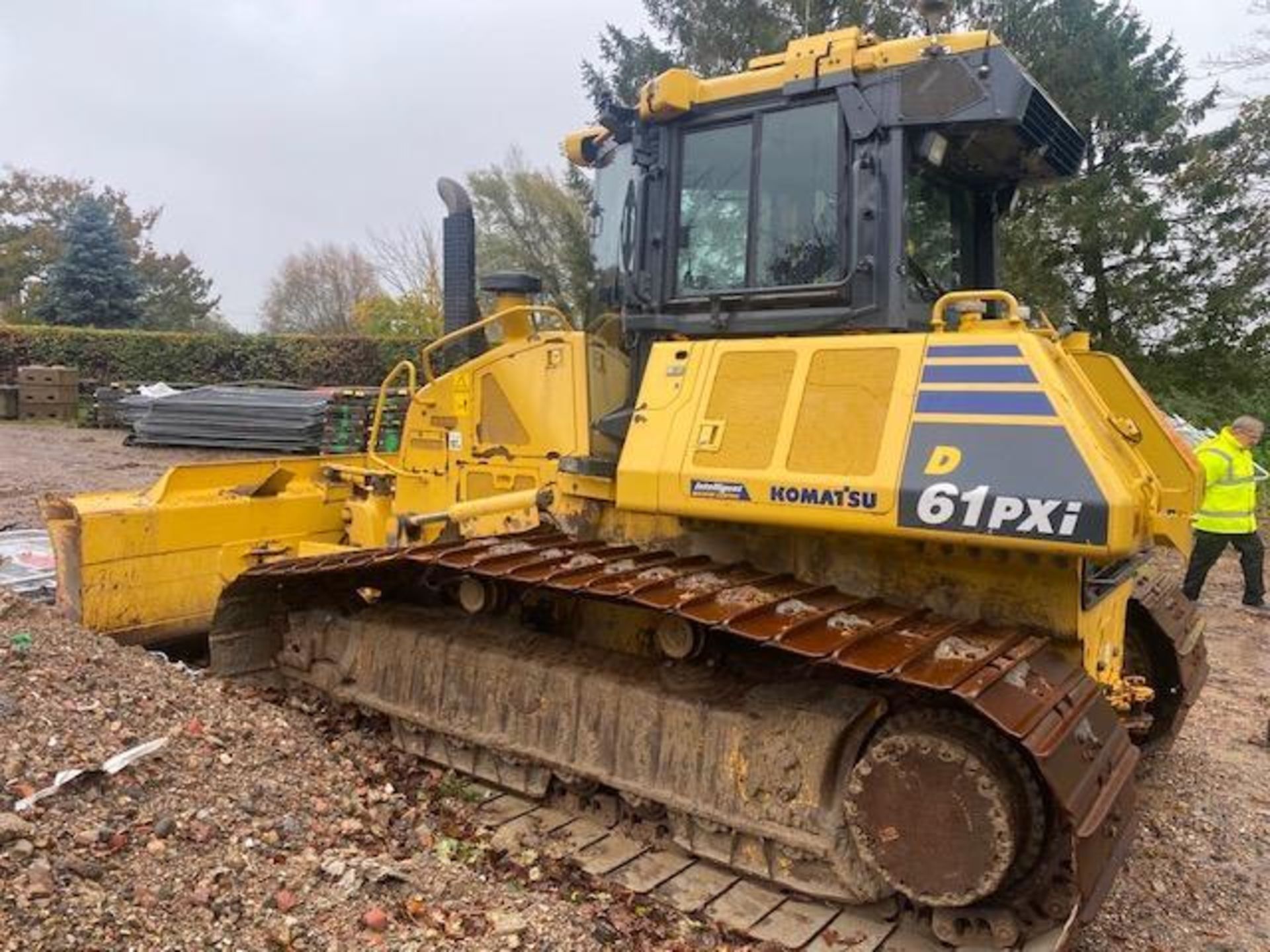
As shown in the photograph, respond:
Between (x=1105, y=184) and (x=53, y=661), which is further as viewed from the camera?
(x=1105, y=184)

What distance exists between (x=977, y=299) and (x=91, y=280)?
92.7ft

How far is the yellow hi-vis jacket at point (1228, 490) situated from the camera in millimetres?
8930

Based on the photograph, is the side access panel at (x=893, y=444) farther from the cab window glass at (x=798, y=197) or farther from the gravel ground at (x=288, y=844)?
the gravel ground at (x=288, y=844)

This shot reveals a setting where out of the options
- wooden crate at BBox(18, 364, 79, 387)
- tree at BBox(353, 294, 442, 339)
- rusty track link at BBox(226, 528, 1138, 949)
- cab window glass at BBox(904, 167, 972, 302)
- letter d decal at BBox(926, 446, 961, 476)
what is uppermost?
tree at BBox(353, 294, 442, 339)

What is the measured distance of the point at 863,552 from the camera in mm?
3639

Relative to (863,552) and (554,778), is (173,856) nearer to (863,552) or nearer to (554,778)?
(554,778)

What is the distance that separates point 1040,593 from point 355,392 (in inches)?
422

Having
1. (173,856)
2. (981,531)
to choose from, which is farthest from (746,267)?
(173,856)

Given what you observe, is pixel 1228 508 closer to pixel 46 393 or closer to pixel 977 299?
pixel 977 299

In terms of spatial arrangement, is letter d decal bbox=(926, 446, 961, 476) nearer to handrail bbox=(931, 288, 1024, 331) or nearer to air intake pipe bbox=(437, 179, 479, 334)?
handrail bbox=(931, 288, 1024, 331)

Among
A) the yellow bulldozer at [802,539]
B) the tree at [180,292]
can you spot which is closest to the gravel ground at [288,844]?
the yellow bulldozer at [802,539]

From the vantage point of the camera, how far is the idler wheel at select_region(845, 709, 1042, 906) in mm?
3016

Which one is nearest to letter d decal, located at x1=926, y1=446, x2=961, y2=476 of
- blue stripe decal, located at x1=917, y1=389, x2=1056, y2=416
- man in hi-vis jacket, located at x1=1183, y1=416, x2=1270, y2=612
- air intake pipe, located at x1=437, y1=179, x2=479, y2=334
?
blue stripe decal, located at x1=917, y1=389, x2=1056, y2=416

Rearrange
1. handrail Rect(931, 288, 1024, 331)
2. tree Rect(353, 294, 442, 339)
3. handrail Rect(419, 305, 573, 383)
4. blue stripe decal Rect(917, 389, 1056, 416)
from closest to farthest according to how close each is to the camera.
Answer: blue stripe decal Rect(917, 389, 1056, 416) → handrail Rect(931, 288, 1024, 331) → handrail Rect(419, 305, 573, 383) → tree Rect(353, 294, 442, 339)
